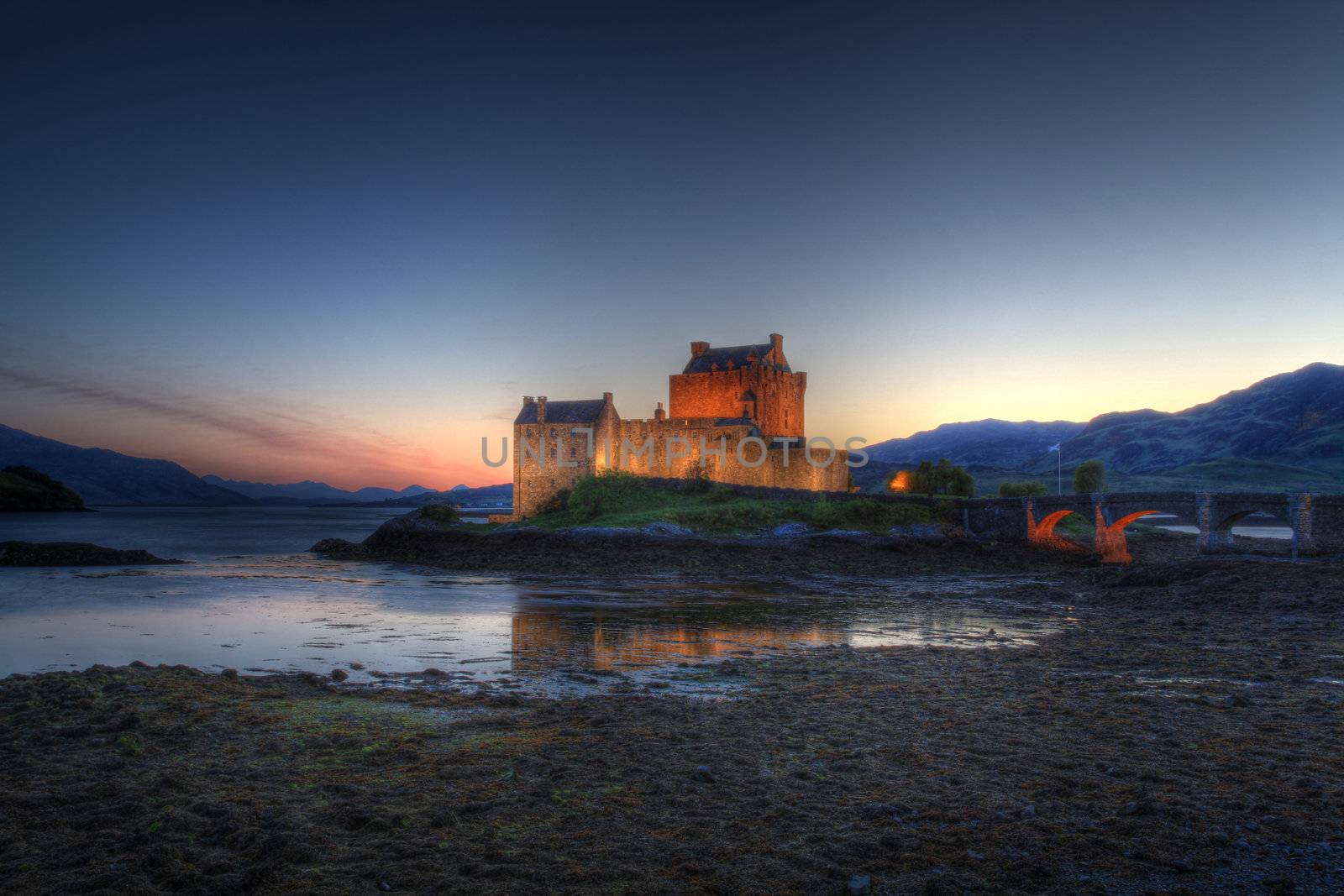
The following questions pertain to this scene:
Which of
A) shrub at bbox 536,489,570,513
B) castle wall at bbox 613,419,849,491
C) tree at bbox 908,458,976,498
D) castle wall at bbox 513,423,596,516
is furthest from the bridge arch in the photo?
shrub at bbox 536,489,570,513

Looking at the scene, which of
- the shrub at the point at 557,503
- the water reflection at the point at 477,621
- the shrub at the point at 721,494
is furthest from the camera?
the shrub at the point at 557,503

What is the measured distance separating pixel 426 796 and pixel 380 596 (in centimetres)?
2197

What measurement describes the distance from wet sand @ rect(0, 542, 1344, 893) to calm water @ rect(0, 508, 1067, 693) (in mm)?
2903

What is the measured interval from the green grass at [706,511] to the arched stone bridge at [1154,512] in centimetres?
447

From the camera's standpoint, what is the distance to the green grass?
43103 mm

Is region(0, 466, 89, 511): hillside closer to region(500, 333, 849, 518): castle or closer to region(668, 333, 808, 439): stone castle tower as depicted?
region(500, 333, 849, 518): castle

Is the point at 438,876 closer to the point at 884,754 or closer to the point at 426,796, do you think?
the point at 426,796

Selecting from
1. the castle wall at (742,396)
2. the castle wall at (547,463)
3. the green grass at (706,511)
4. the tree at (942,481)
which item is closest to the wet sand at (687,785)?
the green grass at (706,511)

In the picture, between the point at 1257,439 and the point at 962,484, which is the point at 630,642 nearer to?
the point at 962,484

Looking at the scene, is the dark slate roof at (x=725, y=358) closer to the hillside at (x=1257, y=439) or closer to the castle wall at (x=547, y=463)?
the castle wall at (x=547, y=463)

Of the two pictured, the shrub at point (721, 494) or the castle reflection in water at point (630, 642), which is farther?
the shrub at point (721, 494)

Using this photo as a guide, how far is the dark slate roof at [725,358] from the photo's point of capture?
199 feet

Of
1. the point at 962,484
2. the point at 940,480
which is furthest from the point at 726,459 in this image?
the point at 962,484

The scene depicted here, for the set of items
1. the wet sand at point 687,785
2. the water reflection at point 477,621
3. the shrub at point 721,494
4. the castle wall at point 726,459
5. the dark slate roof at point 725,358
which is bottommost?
the water reflection at point 477,621
